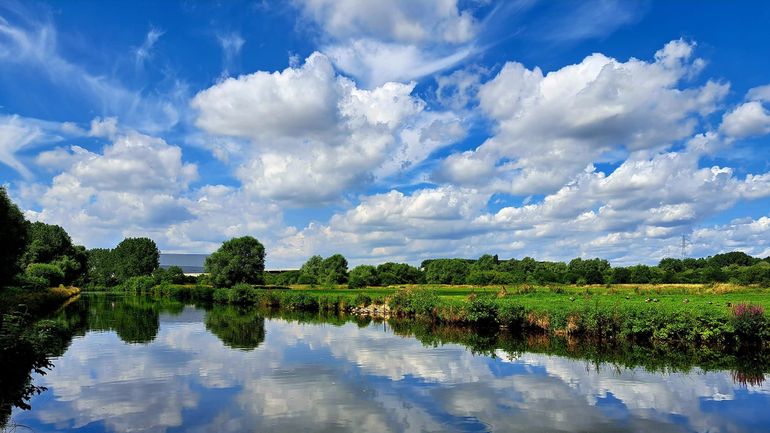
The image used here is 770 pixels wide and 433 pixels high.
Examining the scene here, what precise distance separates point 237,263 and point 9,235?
66.7 metres

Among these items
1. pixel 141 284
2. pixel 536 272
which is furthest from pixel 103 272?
pixel 536 272

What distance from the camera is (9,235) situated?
37.1 metres

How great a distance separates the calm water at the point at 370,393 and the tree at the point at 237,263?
6884cm

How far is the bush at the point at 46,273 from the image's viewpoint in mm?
77262

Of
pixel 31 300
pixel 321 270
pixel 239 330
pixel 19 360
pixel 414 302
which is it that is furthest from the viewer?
pixel 321 270

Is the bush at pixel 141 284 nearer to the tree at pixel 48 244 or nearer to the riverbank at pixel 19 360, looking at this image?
the tree at pixel 48 244

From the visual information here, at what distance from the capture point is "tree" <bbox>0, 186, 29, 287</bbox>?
3592 centimetres

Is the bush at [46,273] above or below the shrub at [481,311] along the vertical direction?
above

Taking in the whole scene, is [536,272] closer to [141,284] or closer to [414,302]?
[414,302]

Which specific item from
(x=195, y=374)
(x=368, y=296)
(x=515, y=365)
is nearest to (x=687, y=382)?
(x=515, y=365)

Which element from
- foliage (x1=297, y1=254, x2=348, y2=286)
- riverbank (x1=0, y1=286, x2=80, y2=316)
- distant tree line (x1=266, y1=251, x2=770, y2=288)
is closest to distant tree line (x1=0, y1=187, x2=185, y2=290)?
riverbank (x1=0, y1=286, x2=80, y2=316)

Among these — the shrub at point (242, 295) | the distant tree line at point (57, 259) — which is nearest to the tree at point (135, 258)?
the distant tree line at point (57, 259)

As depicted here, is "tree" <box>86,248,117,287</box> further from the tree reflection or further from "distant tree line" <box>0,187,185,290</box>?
the tree reflection

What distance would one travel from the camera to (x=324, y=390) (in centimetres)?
2139
